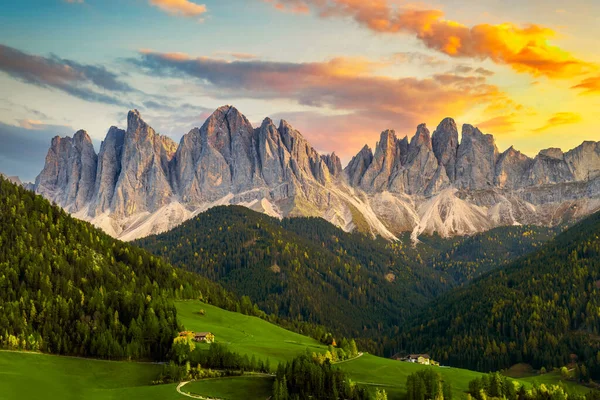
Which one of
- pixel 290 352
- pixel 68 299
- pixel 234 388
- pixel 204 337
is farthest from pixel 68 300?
pixel 234 388

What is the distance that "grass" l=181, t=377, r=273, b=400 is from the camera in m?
121

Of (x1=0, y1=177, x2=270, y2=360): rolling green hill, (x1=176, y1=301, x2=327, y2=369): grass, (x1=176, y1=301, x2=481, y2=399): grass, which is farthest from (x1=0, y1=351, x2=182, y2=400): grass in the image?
(x1=176, y1=301, x2=481, y2=399): grass

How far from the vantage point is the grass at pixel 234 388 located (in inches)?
4779

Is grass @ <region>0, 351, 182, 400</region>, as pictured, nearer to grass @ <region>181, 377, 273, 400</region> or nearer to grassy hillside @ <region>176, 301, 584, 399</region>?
grass @ <region>181, 377, 273, 400</region>

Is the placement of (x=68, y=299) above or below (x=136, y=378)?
above

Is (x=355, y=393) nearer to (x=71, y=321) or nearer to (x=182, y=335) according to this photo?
(x=182, y=335)

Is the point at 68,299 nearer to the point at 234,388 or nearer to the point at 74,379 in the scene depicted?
the point at 74,379

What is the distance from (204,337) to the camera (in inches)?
6250

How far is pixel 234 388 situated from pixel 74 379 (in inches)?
1274

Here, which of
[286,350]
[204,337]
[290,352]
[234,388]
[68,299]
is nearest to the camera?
[234,388]

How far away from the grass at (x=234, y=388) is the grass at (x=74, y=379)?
5.08 m

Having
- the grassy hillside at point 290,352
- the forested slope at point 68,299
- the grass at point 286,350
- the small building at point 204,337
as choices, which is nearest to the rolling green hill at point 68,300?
the forested slope at point 68,299

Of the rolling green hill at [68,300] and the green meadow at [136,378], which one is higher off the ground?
the rolling green hill at [68,300]

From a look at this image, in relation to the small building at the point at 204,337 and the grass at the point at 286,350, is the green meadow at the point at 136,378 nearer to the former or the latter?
the grass at the point at 286,350
